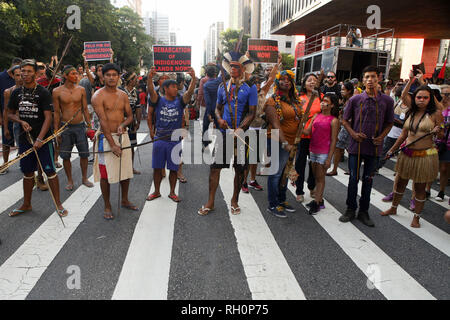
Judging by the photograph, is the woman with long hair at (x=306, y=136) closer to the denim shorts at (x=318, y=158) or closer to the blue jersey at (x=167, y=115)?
the denim shorts at (x=318, y=158)

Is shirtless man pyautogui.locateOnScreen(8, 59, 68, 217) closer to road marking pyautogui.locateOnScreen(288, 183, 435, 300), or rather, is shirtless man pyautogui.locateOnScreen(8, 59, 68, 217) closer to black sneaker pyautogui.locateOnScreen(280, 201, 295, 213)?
black sneaker pyautogui.locateOnScreen(280, 201, 295, 213)

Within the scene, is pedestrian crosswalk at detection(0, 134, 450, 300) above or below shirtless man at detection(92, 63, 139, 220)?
below

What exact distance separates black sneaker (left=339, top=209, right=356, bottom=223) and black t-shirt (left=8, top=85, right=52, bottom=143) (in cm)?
471

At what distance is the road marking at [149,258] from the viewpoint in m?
2.88

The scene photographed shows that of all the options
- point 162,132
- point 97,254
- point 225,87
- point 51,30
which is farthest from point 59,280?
point 51,30

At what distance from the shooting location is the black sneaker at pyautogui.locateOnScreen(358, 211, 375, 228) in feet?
14.5

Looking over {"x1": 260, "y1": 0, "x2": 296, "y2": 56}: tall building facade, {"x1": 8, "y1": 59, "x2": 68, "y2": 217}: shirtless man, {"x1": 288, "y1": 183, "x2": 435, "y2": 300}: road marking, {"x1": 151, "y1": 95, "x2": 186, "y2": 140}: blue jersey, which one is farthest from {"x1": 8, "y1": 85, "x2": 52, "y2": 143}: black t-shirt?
{"x1": 260, "y1": 0, "x2": 296, "y2": 56}: tall building facade

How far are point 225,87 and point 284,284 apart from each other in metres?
2.72

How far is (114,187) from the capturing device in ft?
19.2

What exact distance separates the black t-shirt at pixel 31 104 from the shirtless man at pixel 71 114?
716mm

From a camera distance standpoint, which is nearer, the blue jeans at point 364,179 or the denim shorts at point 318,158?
the blue jeans at point 364,179

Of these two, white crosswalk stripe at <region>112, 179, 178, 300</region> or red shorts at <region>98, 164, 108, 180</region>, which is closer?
white crosswalk stripe at <region>112, 179, 178, 300</region>

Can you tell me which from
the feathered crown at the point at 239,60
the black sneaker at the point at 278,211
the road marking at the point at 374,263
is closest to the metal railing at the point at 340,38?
the feathered crown at the point at 239,60
